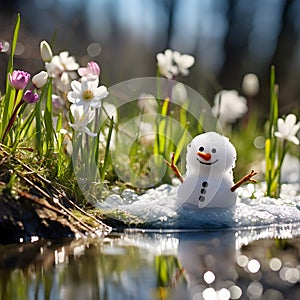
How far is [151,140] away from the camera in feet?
10.9

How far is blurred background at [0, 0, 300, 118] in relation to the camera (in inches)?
325

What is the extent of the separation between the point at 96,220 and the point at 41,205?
208mm

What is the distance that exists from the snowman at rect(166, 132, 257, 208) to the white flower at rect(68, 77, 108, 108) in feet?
1.17

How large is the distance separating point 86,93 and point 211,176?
501 mm

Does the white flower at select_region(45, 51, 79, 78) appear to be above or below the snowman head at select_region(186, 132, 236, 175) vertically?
above

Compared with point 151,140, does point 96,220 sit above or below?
below

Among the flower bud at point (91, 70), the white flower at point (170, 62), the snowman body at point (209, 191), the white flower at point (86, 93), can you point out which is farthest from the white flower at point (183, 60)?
the snowman body at point (209, 191)

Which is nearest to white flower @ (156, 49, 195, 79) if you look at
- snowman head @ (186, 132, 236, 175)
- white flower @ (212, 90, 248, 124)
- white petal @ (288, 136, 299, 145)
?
white petal @ (288, 136, 299, 145)

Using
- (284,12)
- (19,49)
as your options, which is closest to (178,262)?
(19,49)

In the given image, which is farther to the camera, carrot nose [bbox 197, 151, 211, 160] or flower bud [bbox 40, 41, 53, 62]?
flower bud [bbox 40, 41, 53, 62]

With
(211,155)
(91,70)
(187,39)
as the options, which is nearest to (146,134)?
(91,70)

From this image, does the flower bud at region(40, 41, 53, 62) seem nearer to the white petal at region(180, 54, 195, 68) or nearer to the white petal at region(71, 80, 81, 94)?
the white petal at region(71, 80, 81, 94)

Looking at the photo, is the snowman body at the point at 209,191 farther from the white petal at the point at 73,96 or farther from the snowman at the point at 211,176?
the white petal at the point at 73,96

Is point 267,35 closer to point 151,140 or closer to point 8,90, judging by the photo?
point 151,140
